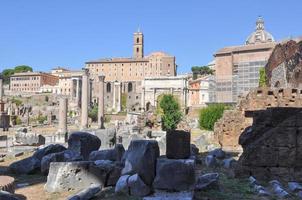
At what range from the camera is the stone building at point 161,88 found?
8806cm

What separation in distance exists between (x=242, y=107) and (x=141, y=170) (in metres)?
11.0

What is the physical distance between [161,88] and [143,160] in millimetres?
82876

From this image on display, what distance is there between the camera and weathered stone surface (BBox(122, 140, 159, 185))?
7.73 m

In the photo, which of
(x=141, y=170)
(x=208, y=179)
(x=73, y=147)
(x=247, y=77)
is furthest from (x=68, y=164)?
(x=247, y=77)

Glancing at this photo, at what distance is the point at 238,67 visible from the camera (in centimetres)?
4994

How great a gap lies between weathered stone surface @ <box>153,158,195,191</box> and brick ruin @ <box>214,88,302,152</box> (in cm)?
933

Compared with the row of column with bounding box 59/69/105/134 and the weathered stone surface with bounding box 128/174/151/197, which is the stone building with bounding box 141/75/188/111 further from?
the weathered stone surface with bounding box 128/174/151/197

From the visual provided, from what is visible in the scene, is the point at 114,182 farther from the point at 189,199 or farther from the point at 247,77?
the point at 247,77

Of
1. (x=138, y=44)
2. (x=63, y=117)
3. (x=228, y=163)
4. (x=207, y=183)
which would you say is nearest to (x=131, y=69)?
(x=138, y=44)

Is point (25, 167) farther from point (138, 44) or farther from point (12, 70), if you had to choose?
point (12, 70)

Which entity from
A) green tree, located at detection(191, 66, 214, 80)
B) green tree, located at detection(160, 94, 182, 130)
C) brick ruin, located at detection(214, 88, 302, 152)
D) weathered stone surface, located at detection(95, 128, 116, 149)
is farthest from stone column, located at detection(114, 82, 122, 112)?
brick ruin, located at detection(214, 88, 302, 152)

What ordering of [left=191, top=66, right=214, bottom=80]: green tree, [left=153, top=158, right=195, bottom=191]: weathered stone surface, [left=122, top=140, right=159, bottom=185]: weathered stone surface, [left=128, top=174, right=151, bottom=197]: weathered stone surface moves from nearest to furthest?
1. [left=153, top=158, right=195, bottom=191]: weathered stone surface
2. [left=128, top=174, right=151, bottom=197]: weathered stone surface
3. [left=122, top=140, right=159, bottom=185]: weathered stone surface
4. [left=191, top=66, right=214, bottom=80]: green tree

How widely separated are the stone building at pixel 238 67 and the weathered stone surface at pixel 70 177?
37.6 m

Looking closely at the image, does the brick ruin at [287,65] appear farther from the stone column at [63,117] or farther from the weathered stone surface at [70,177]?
the stone column at [63,117]
